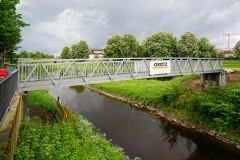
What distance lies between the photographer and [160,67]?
2080 cm

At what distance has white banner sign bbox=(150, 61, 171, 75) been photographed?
20078 mm

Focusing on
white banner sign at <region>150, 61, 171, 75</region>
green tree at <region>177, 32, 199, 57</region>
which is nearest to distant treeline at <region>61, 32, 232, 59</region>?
Answer: green tree at <region>177, 32, 199, 57</region>

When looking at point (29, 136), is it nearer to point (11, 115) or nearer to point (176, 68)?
point (11, 115)

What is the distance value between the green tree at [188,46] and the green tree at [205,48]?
8.76ft

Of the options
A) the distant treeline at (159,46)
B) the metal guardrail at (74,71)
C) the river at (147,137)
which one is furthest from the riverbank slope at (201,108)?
the distant treeline at (159,46)

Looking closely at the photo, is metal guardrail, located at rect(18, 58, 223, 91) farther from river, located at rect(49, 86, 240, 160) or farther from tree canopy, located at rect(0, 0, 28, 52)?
river, located at rect(49, 86, 240, 160)

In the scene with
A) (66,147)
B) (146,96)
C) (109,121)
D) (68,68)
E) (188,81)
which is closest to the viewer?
(66,147)

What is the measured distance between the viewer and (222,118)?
1884 centimetres

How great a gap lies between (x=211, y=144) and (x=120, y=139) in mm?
7119

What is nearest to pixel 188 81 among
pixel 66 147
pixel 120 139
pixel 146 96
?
pixel 146 96

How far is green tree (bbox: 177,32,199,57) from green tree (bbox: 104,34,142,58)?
12073 mm

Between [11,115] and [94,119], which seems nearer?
[11,115]

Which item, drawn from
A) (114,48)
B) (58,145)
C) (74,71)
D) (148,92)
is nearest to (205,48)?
(114,48)

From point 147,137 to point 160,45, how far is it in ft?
134
